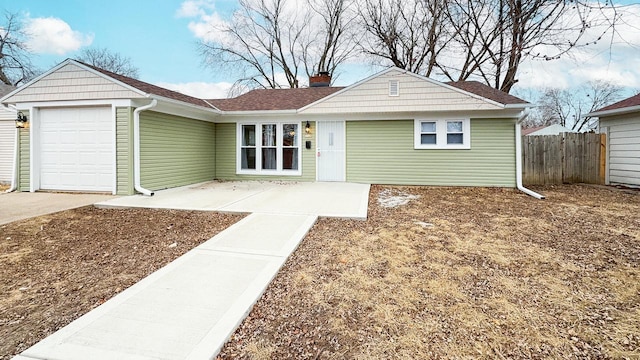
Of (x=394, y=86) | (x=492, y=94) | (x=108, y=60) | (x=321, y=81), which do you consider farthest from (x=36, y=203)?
(x=108, y=60)

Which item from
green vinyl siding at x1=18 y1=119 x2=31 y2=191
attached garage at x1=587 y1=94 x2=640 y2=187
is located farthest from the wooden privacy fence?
green vinyl siding at x1=18 y1=119 x2=31 y2=191

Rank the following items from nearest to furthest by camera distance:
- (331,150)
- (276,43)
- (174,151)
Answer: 1. (174,151)
2. (331,150)
3. (276,43)

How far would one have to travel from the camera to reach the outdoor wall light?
26.3ft

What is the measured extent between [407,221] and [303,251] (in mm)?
2273

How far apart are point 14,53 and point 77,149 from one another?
20.1 metres

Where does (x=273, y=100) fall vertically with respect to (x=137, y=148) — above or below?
above

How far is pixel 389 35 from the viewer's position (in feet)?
59.6

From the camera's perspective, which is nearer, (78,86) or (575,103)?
(78,86)

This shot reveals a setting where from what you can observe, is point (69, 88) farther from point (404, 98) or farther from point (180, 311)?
point (404, 98)

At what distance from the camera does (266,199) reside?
7.25 m

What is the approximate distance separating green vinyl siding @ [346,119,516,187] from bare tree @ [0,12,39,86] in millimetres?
23329

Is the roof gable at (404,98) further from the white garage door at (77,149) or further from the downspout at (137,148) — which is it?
the white garage door at (77,149)

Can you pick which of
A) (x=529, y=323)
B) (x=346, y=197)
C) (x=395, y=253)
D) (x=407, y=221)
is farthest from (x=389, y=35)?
(x=529, y=323)

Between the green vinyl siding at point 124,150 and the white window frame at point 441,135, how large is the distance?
25.2 ft
